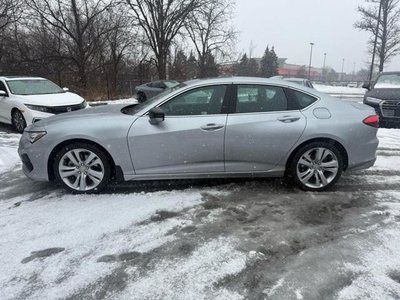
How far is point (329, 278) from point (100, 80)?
26523 millimetres

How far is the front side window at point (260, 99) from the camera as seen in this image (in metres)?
4.27

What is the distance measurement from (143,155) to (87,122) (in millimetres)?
821

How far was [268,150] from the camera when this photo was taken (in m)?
4.25

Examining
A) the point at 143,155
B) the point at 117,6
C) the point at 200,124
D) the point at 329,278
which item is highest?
the point at 117,6

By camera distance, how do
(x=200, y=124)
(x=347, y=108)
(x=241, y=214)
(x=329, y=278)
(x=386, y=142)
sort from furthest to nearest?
1. (x=386, y=142)
2. (x=347, y=108)
3. (x=200, y=124)
4. (x=241, y=214)
5. (x=329, y=278)

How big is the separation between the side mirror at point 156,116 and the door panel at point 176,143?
54mm

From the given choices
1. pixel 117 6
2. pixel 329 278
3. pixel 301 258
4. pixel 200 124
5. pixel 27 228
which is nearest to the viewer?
pixel 329 278

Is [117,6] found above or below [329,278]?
above

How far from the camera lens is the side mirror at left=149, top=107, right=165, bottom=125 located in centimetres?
403

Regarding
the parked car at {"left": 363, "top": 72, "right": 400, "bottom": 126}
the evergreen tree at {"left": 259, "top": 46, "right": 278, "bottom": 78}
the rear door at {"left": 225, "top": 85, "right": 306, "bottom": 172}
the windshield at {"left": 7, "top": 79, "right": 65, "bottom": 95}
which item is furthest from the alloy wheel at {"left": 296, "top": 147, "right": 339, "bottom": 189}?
the evergreen tree at {"left": 259, "top": 46, "right": 278, "bottom": 78}

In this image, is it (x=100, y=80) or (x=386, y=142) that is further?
(x=100, y=80)

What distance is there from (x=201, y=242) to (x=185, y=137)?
→ 1418 mm

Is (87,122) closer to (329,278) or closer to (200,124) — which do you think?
(200,124)

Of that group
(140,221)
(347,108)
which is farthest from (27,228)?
(347,108)
